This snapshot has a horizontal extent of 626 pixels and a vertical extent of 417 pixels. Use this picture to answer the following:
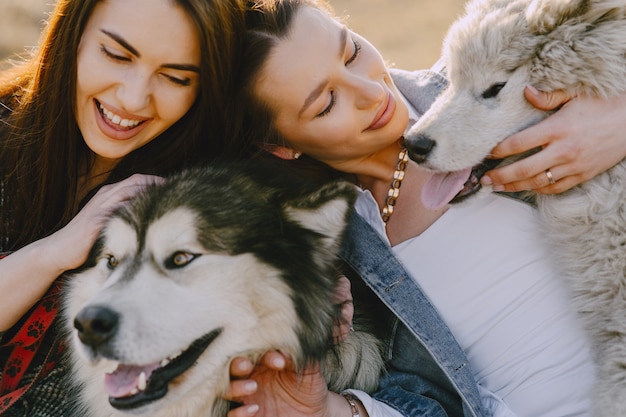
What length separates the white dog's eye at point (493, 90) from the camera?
7.55 ft

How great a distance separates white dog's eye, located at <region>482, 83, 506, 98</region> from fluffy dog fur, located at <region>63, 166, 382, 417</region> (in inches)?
27.9

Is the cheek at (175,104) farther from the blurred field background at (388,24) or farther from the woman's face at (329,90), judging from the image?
the blurred field background at (388,24)

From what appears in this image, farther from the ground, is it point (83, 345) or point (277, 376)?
point (83, 345)

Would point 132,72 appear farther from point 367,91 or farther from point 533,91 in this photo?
point 533,91

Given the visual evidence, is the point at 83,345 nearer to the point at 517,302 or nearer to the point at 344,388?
the point at 344,388

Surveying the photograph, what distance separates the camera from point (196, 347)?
6.26 feet

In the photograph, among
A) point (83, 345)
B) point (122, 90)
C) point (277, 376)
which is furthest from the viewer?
point (122, 90)

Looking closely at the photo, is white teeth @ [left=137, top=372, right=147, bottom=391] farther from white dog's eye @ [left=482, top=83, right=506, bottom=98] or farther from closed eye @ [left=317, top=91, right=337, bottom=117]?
white dog's eye @ [left=482, top=83, right=506, bottom=98]

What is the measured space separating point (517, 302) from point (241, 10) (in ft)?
4.92

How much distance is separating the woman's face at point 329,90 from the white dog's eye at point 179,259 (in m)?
0.86

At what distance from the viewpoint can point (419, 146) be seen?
2.30 metres

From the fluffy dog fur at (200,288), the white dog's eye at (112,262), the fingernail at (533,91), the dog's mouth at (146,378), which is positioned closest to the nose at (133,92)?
the fluffy dog fur at (200,288)

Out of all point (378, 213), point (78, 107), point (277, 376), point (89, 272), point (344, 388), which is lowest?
point (344, 388)

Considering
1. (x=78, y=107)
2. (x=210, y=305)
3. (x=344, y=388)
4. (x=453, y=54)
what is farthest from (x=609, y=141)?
(x=78, y=107)
